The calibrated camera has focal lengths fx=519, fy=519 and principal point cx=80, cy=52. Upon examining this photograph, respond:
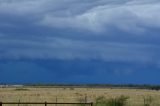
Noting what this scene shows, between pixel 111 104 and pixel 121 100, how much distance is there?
4376 mm

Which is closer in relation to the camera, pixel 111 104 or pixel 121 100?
pixel 111 104

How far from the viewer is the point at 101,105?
52.3 metres

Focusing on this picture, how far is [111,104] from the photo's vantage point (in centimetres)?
5384

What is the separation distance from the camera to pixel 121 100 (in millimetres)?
58000

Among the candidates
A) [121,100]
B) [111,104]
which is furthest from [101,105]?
[121,100]

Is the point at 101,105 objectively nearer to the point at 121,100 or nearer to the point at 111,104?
the point at 111,104

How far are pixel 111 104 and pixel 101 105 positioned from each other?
186 centimetres

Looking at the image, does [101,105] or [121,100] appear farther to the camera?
[121,100]

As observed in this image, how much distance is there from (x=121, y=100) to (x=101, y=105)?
20.2 feet
